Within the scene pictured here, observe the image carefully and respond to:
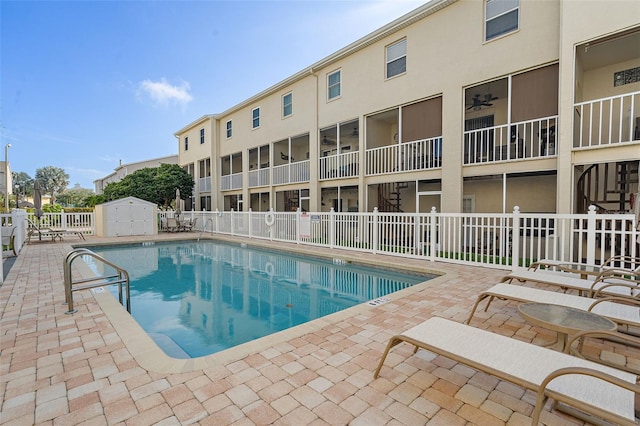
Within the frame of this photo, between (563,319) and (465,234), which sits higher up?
(465,234)

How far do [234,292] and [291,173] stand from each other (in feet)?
33.1

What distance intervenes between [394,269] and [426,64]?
7426 millimetres

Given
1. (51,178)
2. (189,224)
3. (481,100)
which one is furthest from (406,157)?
(51,178)

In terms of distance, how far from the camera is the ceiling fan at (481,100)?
10789 mm

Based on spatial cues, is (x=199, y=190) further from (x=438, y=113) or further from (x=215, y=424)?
(x=215, y=424)

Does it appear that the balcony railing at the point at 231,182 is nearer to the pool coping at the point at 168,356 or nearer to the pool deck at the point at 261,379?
the pool coping at the point at 168,356

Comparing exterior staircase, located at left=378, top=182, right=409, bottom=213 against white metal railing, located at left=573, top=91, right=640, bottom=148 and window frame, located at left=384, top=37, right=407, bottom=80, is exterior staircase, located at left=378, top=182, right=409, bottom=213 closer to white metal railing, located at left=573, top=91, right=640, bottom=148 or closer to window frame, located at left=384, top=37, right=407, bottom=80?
window frame, located at left=384, top=37, right=407, bottom=80

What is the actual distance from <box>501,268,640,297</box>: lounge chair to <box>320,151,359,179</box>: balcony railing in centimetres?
885

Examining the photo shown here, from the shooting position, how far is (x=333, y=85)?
14.0m

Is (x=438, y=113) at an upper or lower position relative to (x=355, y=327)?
upper

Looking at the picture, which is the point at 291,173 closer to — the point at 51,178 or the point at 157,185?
the point at 157,185

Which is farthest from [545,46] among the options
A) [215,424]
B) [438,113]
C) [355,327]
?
[215,424]

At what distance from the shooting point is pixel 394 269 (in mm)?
7949

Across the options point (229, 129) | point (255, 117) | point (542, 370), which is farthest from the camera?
point (229, 129)
